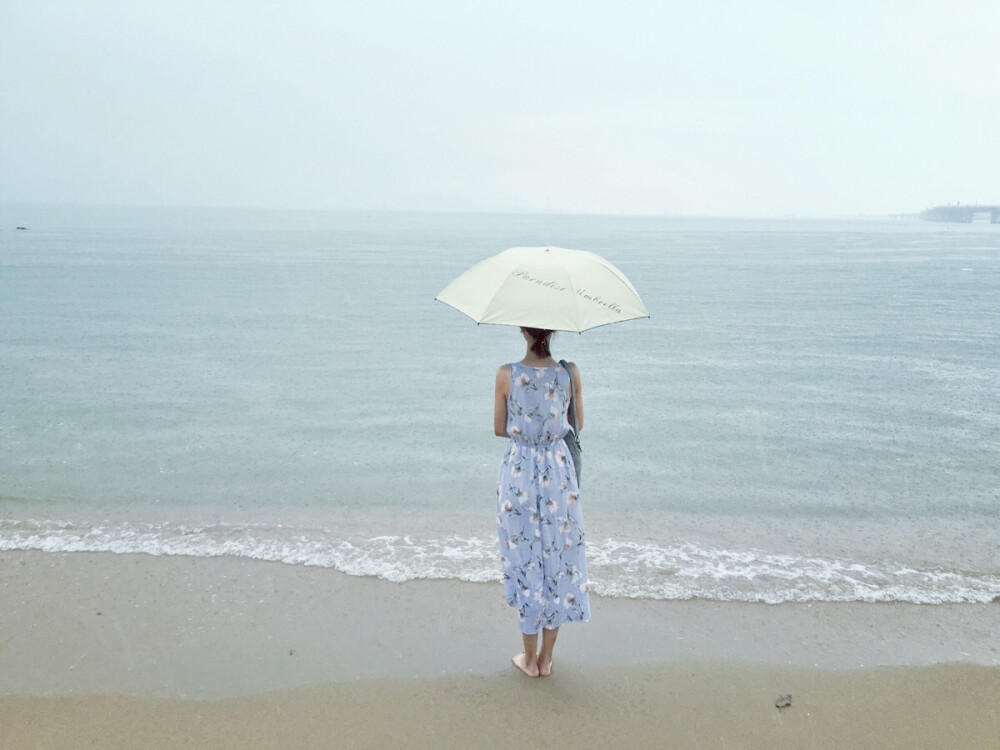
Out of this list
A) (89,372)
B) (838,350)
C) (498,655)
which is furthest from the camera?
(838,350)

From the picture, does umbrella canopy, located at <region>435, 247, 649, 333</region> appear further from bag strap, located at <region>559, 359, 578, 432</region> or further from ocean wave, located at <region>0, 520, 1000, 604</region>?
ocean wave, located at <region>0, 520, 1000, 604</region>

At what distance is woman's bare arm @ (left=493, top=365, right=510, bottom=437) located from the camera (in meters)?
3.92

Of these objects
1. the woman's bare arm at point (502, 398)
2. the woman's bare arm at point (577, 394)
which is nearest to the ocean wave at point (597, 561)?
the woman's bare arm at point (577, 394)

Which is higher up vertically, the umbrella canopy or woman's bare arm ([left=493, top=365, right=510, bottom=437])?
the umbrella canopy

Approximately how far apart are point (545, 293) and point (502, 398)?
22.8 inches

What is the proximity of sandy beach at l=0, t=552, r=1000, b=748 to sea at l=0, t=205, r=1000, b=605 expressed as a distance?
47cm

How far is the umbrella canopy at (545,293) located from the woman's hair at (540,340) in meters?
0.13

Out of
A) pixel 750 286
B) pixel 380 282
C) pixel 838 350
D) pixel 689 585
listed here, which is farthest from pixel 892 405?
pixel 380 282

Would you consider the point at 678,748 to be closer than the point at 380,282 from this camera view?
Yes

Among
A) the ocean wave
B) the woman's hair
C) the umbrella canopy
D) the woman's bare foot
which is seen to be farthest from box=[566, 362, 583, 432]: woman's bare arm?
the ocean wave

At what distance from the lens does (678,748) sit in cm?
385

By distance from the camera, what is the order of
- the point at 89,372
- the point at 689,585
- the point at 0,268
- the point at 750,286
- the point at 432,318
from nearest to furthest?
the point at 689,585, the point at 89,372, the point at 432,318, the point at 750,286, the point at 0,268

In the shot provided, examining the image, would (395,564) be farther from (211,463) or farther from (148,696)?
(211,463)

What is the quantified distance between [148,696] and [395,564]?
6.69 feet
